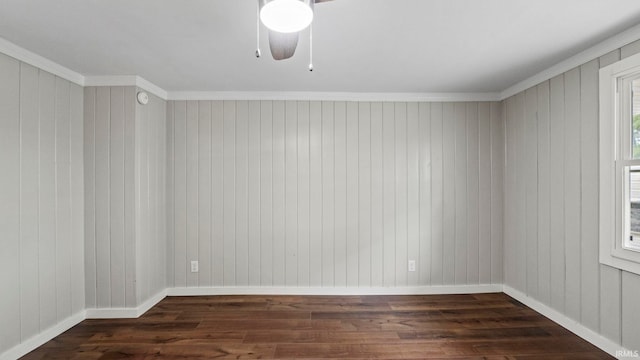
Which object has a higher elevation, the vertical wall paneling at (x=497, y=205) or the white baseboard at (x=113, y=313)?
the vertical wall paneling at (x=497, y=205)

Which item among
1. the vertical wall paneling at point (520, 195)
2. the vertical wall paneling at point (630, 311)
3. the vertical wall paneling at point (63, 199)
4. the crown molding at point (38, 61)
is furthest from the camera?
the vertical wall paneling at point (520, 195)

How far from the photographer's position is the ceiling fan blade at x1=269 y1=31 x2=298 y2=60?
4.95 ft

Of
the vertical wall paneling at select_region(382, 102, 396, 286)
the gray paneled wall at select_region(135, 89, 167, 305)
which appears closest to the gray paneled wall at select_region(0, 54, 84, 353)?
the gray paneled wall at select_region(135, 89, 167, 305)

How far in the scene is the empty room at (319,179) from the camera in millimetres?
2111

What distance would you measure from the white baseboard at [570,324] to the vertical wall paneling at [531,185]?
120mm

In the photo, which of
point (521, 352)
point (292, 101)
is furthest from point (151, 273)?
point (521, 352)

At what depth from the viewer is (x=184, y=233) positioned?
11.4 feet

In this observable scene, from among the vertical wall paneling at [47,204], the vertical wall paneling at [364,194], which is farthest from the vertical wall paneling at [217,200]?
the vertical wall paneling at [364,194]

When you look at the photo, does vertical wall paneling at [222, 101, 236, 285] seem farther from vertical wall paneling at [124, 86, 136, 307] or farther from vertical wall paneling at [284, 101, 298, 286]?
vertical wall paneling at [124, 86, 136, 307]

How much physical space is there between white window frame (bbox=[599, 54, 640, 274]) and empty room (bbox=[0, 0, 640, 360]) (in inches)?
0.6

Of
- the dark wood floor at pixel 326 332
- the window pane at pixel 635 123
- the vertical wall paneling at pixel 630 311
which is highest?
the window pane at pixel 635 123

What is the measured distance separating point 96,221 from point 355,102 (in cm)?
296

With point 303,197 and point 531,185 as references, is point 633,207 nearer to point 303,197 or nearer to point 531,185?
point 531,185

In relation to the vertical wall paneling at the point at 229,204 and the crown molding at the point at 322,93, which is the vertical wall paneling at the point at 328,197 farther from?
the vertical wall paneling at the point at 229,204
